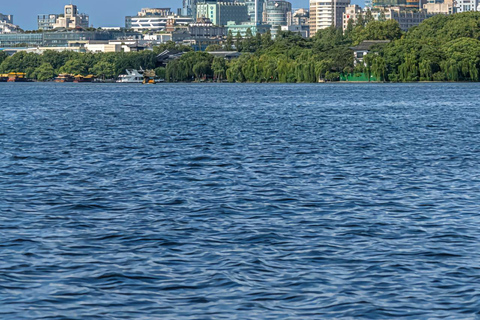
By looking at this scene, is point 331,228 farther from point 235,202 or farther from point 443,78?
point 443,78

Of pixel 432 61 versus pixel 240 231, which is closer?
pixel 240 231

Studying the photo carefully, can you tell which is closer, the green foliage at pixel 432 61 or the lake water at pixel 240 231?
the lake water at pixel 240 231

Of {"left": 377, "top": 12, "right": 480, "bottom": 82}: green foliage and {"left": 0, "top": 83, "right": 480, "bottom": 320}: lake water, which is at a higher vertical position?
{"left": 377, "top": 12, "right": 480, "bottom": 82}: green foliage

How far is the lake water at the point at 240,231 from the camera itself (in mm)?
14102

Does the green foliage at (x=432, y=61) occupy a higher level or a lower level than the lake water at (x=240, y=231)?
higher

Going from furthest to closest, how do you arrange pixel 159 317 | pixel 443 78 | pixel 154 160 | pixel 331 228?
pixel 443 78 → pixel 154 160 → pixel 331 228 → pixel 159 317

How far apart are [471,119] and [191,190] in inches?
1654

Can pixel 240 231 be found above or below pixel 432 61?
below

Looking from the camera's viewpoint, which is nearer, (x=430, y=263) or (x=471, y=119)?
(x=430, y=263)

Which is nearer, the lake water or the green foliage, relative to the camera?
the lake water

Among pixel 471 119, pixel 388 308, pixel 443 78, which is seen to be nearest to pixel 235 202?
pixel 388 308

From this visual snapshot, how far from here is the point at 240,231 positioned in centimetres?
1944

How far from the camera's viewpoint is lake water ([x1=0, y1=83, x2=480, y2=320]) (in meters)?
14.1

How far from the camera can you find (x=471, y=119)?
64.2m
